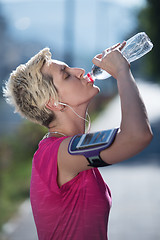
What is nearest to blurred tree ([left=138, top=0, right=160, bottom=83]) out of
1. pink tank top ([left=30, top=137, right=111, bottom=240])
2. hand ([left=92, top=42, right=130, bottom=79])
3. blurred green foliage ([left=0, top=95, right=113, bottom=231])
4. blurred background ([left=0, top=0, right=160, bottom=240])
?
blurred background ([left=0, top=0, right=160, bottom=240])

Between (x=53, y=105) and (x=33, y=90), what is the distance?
0.14 meters

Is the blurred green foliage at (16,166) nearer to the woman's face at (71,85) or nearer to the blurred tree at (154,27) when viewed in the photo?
the woman's face at (71,85)

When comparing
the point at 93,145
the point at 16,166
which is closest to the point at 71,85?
the point at 93,145

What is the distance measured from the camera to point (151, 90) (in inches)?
1020

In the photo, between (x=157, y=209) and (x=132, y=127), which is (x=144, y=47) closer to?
(x=132, y=127)

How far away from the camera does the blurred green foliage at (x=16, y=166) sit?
668cm

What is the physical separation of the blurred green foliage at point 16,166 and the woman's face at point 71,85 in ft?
12.3

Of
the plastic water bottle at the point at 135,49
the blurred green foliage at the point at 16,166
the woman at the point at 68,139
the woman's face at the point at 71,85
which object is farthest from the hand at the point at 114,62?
the blurred green foliage at the point at 16,166

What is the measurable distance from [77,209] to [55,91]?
0.65 meters

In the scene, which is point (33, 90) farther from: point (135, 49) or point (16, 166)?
point (16, 166)

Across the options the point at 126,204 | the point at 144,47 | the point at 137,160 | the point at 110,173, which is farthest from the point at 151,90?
the point at 144,47

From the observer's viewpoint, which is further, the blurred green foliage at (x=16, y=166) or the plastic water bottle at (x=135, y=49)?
the blurred green foliage at (x=16, y=166)

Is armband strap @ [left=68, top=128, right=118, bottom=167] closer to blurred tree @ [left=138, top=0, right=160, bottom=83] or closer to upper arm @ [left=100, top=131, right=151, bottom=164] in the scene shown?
upper arm @ [left=100, top=131, right=151, bottom=164]

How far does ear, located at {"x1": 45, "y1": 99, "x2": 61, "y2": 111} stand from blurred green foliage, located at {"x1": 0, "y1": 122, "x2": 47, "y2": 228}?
3642 mm
